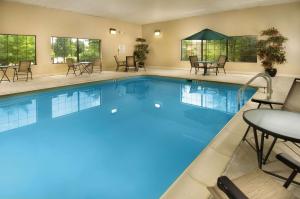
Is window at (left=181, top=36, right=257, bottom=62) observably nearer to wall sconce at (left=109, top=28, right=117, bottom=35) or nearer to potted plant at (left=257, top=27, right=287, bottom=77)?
potted plant at (left=257, top=27, right=287, bottom=77)

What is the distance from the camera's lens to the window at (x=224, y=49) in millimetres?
10867

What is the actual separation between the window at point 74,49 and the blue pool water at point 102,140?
13.4ft

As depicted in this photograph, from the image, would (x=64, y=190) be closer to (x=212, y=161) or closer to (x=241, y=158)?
(x=212, y=161)

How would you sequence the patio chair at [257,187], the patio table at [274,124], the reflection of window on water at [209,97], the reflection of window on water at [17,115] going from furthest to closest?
the reflection of window on water at [209,97], the reflection of window on water at [17,115], the patio table at [274,124], the patio chair at [257,187]

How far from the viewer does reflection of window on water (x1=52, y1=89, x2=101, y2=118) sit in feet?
18.7

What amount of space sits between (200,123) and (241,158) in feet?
7.03

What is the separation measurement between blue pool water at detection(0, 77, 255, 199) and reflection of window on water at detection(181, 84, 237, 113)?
0.08ft

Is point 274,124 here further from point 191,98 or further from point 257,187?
point 191,98

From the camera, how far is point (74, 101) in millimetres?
6602

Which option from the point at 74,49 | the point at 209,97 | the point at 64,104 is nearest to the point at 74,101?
the point at 64,104

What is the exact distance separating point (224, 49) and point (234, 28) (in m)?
1.16

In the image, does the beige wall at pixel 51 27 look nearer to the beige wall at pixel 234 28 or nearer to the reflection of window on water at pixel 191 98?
the beige wall at pixel 234 28

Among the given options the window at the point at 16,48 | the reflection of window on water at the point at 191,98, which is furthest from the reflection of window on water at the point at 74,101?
the window at the point at 16,48

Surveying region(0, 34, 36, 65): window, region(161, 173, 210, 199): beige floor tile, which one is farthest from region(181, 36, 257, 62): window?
region(161, 173, 210, 199): beige floor tile
